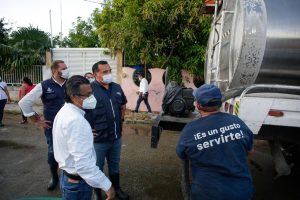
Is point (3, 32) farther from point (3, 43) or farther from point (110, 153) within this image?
point (110, 153)

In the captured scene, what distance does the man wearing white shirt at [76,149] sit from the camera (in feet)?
6.48

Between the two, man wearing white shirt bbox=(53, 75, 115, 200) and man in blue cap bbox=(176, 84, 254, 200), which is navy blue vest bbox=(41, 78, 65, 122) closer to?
man wearing white shirt bbox=(53, 75, 115, 200)

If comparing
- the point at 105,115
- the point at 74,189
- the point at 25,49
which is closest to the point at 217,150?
the point at 74,189

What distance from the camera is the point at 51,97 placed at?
12.6ft

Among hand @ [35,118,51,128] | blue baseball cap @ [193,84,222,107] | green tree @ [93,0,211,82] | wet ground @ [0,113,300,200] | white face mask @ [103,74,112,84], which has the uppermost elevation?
green tree @ [93,0,211,82]

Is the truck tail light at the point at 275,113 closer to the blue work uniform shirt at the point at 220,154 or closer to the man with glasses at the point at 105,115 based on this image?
the blue work uniform shirt at the point at 220,154

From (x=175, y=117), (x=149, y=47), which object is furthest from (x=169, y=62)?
(x=175, y=117)

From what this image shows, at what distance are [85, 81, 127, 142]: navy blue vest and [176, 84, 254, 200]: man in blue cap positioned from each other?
137cm

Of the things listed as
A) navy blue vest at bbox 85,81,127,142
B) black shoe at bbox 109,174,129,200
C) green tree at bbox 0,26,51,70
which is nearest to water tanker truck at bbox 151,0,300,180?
navy blue vest at bbox 85,81,127,142

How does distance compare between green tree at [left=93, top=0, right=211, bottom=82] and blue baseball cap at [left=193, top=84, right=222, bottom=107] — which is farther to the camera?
green tree at [left=93, top=0, right=211, bottom=82]

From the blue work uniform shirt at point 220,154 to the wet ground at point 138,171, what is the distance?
4.67 feet

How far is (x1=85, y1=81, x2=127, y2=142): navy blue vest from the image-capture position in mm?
3289

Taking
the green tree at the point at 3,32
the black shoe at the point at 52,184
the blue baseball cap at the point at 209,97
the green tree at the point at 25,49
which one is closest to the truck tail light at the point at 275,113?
the blue baseball cap at the point at 209,97

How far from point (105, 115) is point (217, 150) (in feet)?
5.36
